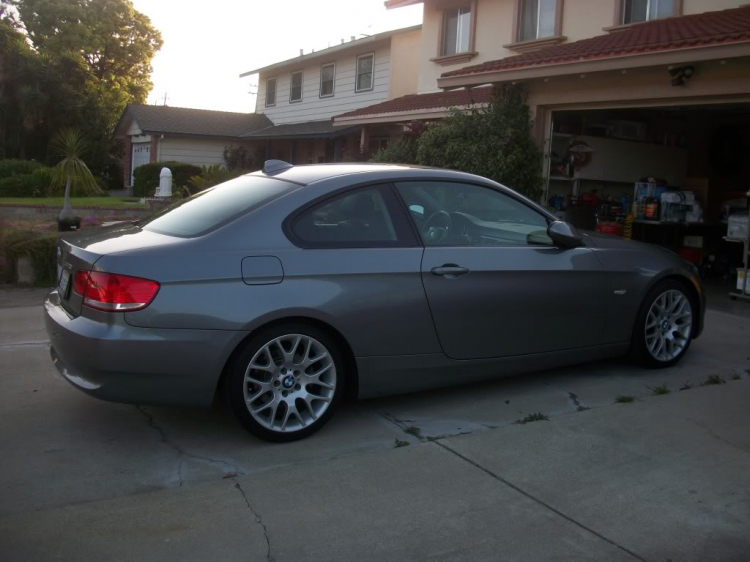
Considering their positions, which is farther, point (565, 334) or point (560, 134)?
point (560, 134)

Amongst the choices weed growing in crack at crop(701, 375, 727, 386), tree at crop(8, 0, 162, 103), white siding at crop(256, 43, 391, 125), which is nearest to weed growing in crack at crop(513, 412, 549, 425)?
weed growing in crack at crop(701, 375, 727, 386)

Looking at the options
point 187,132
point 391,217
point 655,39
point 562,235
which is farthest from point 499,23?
point 187,132

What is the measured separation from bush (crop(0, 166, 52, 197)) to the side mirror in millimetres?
23248

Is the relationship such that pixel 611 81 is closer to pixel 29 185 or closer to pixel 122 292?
pixel 122 292

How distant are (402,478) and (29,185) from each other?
24.5 metres

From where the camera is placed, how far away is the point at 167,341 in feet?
13.1

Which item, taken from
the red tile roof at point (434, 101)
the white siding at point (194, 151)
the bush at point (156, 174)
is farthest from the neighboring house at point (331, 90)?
the bush at point (156, 174)

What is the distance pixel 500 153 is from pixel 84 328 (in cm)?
830

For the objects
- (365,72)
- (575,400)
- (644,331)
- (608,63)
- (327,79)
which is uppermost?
(327,79)

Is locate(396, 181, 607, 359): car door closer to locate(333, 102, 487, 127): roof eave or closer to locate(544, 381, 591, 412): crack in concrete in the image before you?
locate(544, 381, 591, 412): crack in concrete

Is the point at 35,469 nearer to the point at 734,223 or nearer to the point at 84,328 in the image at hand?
the point at 84,328

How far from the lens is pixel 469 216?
514 centimetres

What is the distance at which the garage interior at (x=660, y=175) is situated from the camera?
39.8 feet

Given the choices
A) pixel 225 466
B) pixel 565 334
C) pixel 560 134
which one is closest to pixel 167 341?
pixel 225 466
